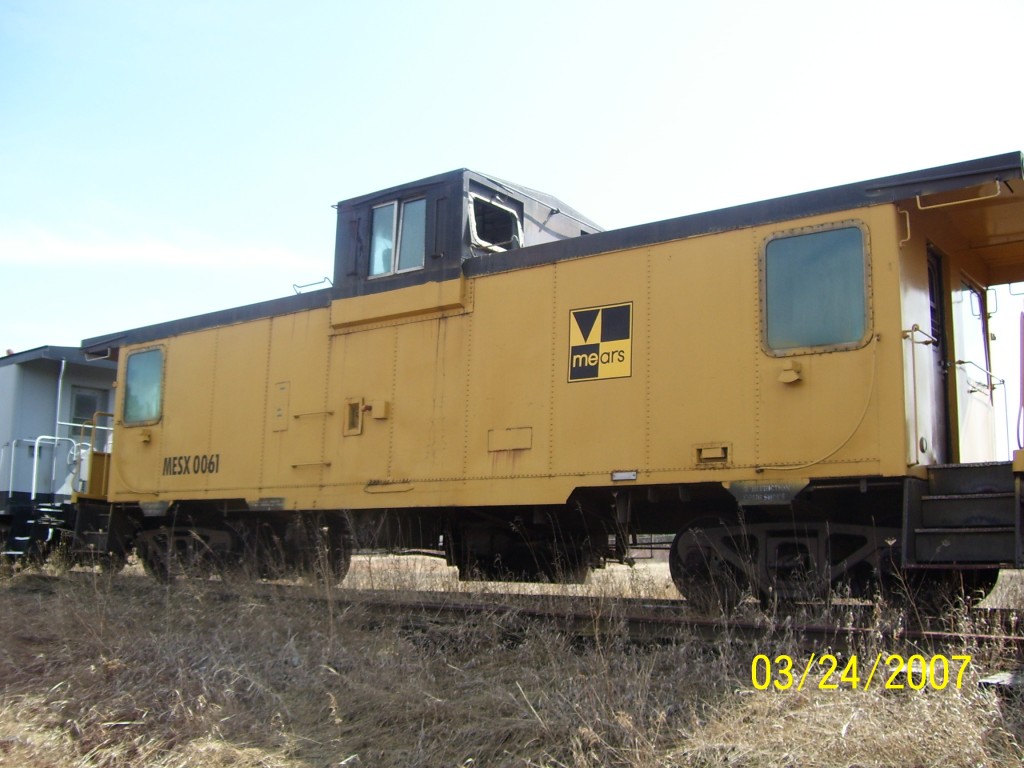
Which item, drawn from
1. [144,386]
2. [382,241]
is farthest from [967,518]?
[144,386]

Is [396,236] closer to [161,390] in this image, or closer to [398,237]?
[398,237]

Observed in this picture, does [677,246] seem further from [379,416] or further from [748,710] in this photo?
[748,710]

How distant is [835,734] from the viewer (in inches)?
179

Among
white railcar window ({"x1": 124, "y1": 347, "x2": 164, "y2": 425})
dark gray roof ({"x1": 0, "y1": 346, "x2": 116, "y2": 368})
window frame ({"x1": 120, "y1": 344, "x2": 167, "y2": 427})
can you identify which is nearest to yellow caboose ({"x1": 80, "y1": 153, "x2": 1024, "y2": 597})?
window frame ({"x1": 120, "y1": 344, "x2": 167, "y2": 427})

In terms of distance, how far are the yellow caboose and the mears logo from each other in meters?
0.02

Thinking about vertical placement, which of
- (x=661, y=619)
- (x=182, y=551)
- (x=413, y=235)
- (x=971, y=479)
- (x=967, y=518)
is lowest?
(x=661, y=619)

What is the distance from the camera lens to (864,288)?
22.8ft

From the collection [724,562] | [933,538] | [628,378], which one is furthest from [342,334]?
[933,538]

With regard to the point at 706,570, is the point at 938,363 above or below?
above

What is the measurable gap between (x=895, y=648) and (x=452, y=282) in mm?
5153

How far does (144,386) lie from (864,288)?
9.02 m

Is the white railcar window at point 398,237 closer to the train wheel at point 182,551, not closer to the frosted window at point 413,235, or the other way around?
the frosted window at point 413,235
